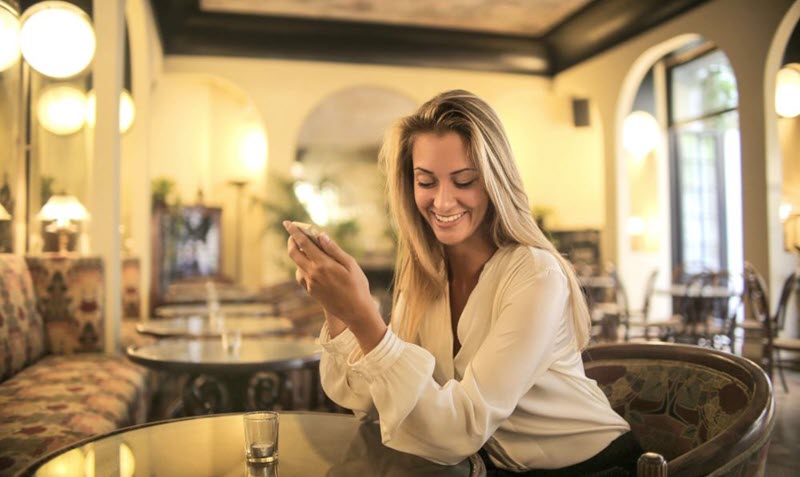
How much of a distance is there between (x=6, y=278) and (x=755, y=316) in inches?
237

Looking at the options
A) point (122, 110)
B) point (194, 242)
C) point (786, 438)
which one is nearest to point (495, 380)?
point (786, 438)

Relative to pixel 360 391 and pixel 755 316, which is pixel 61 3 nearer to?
pixel 360 391

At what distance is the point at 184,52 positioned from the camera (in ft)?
29.5

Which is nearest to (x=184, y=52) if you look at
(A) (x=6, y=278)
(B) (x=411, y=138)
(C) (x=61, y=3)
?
(C) (x=61, y=3)

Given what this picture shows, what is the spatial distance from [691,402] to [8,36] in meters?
3.71

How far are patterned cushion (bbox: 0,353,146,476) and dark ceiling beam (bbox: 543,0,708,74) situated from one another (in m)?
6.62

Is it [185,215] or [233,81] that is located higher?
[233,81]

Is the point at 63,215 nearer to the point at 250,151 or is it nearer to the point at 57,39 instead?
the point at 57,39

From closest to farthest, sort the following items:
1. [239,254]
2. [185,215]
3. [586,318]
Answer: [586,318] < [185,215] < [239,254]

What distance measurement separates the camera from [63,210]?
4371 mm

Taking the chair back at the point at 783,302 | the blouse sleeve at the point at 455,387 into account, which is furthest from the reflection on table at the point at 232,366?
the chair back at the point at 783,302

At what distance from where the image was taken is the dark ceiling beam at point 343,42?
350 inches

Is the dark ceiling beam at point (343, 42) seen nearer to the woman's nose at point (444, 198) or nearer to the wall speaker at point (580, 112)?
the wall speaker at point (580, 112)

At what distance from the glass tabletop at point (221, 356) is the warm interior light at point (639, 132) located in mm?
7132
